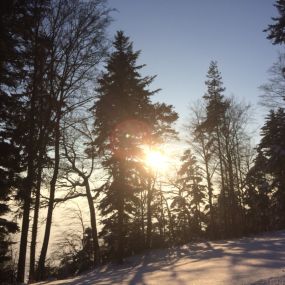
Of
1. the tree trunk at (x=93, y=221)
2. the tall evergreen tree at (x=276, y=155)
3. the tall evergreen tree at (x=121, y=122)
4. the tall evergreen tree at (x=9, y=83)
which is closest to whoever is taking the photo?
the tall evergreen tree at (x=9, y=83)

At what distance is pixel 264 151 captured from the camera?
1391 inches

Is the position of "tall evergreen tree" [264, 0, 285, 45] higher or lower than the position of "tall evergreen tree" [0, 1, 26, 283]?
higher

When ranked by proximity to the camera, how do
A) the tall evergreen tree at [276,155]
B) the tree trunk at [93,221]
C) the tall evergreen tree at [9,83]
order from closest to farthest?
the tall evergreen tree at [9,83], the tree trunk at [93,221], the tall evergreen tree at [276,155]

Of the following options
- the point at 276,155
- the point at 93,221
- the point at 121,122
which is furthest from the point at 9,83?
the point at 276,155

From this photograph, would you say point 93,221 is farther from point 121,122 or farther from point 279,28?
point 279,28

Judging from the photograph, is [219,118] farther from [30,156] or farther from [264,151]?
[30,156]

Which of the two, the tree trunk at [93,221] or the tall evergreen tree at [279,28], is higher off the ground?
the tall evergreen tree at [279,28]

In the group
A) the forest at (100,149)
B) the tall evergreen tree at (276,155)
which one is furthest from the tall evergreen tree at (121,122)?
the tall evergreen tree at (276,155)

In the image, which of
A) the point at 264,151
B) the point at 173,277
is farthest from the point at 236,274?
the point at 264,151

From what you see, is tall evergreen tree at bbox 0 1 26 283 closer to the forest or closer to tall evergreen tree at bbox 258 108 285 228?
the forest

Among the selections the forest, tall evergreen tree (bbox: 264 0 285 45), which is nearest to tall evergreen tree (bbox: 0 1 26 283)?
the forest

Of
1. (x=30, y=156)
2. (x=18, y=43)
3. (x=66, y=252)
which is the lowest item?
(x=66, y=252)

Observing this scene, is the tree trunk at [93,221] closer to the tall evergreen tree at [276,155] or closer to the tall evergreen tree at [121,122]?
the tall evergreen tree at [121,122]

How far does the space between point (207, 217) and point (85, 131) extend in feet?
71.3
